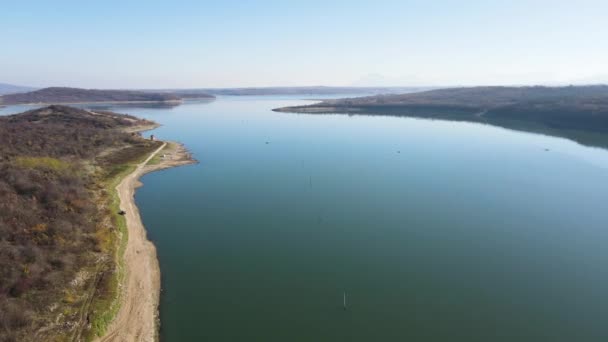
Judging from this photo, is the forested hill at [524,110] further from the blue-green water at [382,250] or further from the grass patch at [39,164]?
the grass patch at [39,164]

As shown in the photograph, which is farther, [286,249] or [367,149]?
A: [367,149]

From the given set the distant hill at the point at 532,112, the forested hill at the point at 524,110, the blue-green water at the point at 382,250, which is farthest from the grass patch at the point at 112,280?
the forested hill at the point at 524,110

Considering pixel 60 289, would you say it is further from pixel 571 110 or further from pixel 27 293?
pixel 571 110

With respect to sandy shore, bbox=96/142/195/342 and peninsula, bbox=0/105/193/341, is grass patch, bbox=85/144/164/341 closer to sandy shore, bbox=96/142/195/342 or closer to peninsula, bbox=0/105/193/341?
peninsula, bbox=0/105/193/341

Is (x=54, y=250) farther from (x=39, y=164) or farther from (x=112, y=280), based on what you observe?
(x=39, y=164)

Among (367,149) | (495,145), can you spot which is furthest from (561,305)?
(495,145)

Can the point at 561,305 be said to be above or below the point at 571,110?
below
